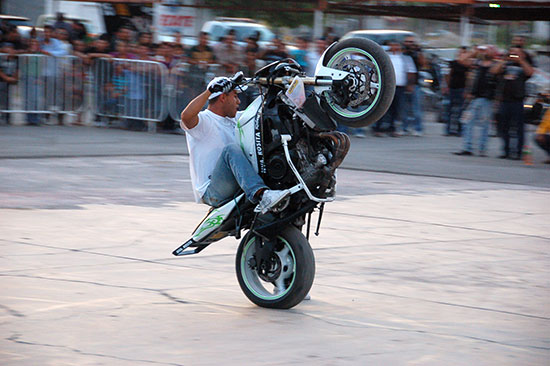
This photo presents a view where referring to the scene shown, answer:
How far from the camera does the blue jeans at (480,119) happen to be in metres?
15.9

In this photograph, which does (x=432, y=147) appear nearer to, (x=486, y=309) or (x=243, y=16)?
(x=243, y=16)

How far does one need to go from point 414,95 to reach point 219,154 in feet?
42.5

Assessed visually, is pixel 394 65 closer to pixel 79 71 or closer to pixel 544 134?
pixel 544 134

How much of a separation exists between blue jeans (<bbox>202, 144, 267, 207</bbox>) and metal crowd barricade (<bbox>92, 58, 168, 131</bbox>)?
37.9 ft

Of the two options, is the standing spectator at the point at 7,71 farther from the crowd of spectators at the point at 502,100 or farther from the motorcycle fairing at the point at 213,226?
the motorcycle fairing at the point at 213,226

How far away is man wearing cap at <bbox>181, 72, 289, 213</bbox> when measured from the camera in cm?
589

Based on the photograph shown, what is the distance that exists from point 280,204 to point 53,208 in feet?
14.5

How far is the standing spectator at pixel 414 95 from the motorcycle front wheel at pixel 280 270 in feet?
43.1

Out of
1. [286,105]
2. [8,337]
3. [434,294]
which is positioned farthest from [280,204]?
[8,337]

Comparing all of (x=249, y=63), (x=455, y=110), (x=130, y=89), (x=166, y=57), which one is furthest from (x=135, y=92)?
(x=455, y=110)

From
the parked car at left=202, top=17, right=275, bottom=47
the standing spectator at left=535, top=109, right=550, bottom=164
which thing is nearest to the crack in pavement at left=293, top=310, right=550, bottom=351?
the standing spectator at left=535, top=109, right=550, bottom=164

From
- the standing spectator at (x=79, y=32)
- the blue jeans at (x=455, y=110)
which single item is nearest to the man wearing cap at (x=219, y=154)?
the blue jeans at (x=455, y=110)

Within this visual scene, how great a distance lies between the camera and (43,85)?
58.0 ft

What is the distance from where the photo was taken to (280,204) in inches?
229
